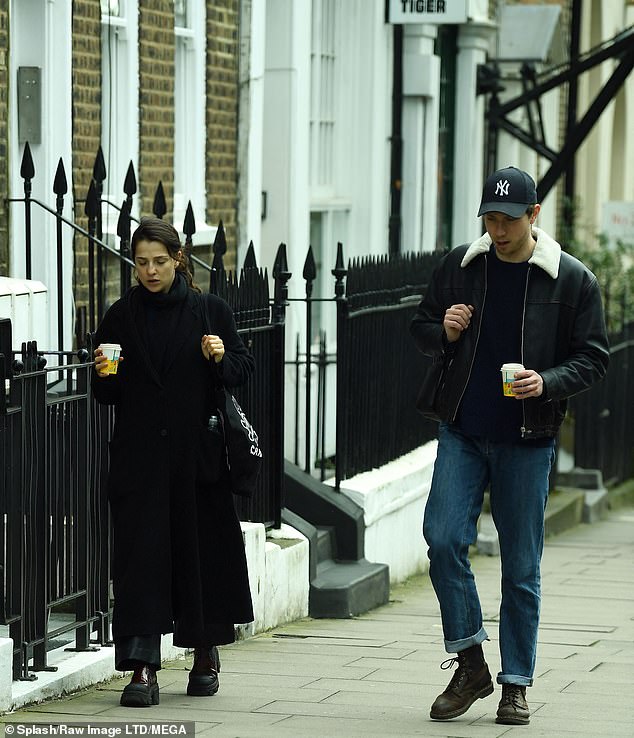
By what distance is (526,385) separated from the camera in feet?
18.7

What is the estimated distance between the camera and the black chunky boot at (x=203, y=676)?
6.33m

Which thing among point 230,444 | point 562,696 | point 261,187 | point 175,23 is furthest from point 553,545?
point 230,444

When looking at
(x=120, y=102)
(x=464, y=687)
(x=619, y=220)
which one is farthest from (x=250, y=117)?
(x=619, y=220)

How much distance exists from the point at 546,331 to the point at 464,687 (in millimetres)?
1240

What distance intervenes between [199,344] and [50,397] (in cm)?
61

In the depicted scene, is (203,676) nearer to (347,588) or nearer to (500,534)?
(500,534)

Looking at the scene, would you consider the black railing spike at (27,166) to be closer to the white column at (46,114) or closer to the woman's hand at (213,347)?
the white column at (46,114)

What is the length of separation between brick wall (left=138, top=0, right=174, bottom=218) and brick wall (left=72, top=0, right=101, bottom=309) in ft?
2.09

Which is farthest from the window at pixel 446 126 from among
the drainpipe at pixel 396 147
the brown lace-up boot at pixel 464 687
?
the brown lace-up boot at pixel 464 687

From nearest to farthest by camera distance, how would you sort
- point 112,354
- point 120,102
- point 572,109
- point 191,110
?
point 112,354
point 120,102
point 191,110
point 572,109

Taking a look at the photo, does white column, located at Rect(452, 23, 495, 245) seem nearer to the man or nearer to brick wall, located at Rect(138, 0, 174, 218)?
brick wall, located at Rect(138, 0, 174, 218)

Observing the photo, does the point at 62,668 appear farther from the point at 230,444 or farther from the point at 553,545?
the point at 553,545

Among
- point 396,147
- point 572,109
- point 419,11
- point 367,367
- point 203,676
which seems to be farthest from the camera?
point 572,109

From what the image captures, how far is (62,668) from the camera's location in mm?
6344
